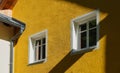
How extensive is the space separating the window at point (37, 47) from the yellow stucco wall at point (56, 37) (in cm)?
20

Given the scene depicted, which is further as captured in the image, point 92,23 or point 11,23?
point 11,23

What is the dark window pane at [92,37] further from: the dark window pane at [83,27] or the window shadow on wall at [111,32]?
the window shadow on wall at [111,32]

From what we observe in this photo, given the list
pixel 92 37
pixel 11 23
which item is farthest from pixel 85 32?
pixel 11 23

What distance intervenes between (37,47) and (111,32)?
4.55m

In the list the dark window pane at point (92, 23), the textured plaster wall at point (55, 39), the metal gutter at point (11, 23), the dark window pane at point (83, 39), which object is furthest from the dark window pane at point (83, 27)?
the metal gutter at point (11, 23)

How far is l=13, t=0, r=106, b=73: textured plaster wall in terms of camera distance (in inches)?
384

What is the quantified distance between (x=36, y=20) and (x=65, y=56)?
2.68 metres

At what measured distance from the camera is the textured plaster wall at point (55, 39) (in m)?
9.77

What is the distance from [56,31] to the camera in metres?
11.8

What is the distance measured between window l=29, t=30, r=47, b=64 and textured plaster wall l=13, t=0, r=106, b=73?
0.63ft

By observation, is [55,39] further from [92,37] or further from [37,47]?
[92,37]

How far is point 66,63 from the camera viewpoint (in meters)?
10.8

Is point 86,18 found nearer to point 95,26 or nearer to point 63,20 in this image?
point 95,26

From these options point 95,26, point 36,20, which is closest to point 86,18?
point 95,26
